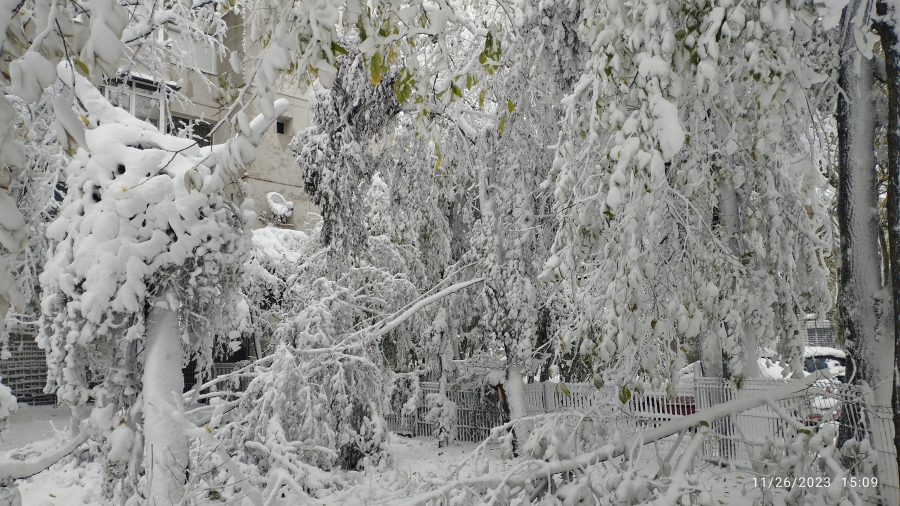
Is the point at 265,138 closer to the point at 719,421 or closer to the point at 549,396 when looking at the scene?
the point at 549,396

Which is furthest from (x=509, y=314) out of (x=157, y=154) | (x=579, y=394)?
(x=157, y=154)

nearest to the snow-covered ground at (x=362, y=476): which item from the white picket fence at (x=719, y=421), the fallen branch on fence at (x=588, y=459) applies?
the fallen branch on fence at (x=588, y=459)

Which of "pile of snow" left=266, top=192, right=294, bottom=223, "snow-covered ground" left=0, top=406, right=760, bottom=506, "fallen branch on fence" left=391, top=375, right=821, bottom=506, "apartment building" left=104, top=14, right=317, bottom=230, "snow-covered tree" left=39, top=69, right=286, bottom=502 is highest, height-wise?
"apartment building" left=104, top=14, right=317, bottom=230

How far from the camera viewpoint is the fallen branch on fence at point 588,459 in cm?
353

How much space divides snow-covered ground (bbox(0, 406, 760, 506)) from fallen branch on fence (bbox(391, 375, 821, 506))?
185mm

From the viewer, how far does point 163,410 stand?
147 inches

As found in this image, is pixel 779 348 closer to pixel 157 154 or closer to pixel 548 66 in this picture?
pixel 548 66

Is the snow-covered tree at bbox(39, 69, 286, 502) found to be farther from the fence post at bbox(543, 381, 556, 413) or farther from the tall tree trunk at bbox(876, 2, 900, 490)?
the fence post at bbox(543, 381, 556, 413)

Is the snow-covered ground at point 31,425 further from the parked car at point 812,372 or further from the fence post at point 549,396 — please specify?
the parked car at point 812,372

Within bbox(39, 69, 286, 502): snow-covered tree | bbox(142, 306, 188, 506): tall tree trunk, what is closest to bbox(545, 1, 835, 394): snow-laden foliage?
bbox(39, 69, 286, 502): snow-covered tree

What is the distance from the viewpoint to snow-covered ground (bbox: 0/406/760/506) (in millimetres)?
4207

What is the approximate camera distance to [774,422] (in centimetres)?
760

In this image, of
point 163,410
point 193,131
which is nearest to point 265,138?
point 193,131

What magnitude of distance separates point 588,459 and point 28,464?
11.6 feet
